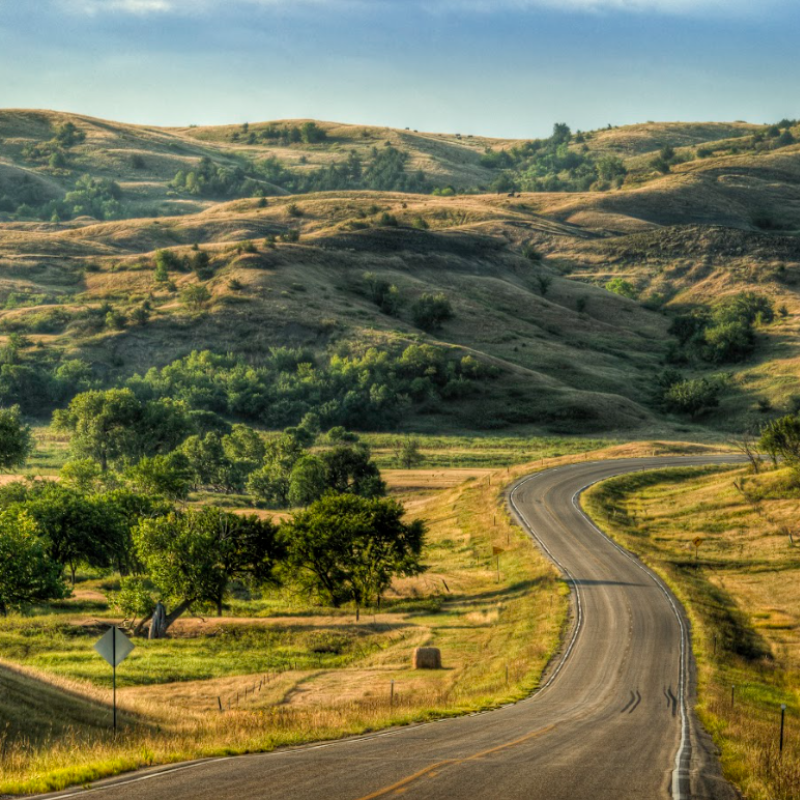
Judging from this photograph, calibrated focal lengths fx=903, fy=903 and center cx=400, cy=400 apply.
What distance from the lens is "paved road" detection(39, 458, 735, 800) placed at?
632 inches

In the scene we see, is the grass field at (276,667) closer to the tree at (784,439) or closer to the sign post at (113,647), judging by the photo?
the sign post at (113,647)

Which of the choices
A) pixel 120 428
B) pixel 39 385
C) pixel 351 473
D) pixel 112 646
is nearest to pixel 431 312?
pixel 39 385

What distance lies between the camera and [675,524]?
72812mm

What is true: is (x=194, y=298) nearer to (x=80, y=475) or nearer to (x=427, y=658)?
(x=80, y=475)

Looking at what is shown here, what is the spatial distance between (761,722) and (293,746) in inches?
690

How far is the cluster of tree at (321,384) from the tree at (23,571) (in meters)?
74.4

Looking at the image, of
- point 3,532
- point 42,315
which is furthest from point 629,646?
point 42,315

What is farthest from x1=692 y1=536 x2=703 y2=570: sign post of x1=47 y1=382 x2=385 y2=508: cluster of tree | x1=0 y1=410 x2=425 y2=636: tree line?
x1=47 y1=382 x2=385 y2=508: cluster of tree

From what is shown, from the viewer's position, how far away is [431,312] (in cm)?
15850

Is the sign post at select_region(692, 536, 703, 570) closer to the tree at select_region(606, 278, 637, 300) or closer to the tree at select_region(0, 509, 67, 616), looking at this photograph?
the tree at select_region(0, 509, 67, 616)

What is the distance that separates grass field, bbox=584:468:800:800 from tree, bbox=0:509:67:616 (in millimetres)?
31990

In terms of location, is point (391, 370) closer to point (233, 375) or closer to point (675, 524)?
point (233, 375)

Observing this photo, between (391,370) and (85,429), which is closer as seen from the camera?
(85,429)

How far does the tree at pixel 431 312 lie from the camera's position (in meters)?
158
